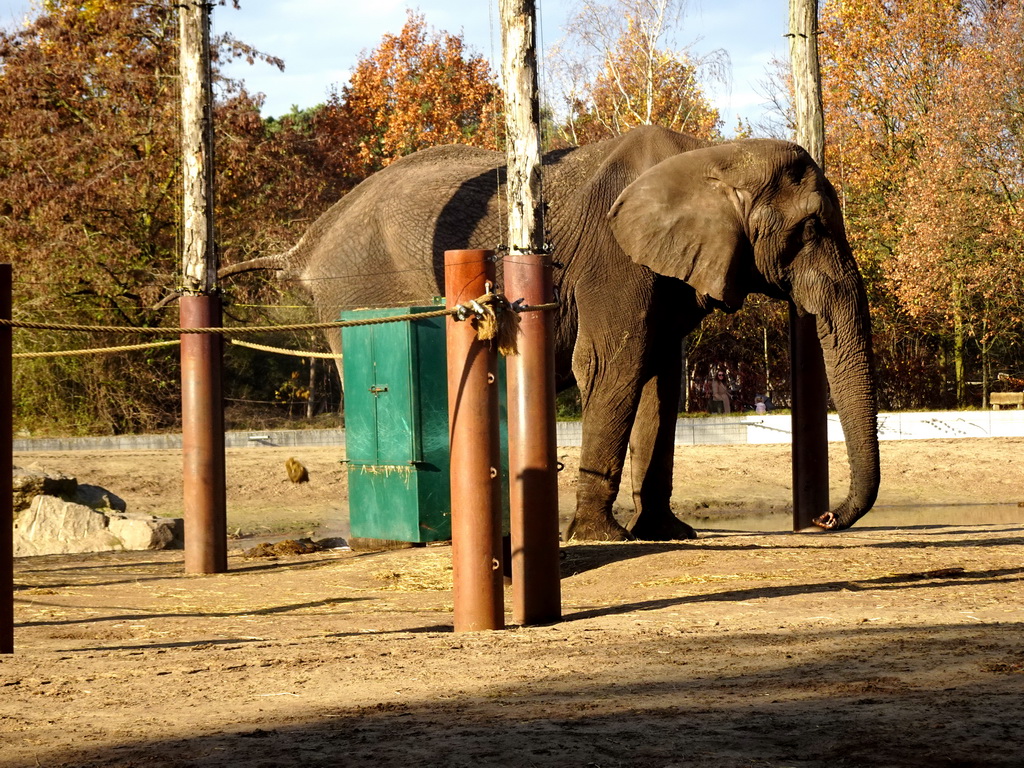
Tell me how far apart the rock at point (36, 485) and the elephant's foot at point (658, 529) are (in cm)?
622

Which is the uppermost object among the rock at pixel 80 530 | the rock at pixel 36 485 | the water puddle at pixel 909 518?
the rock at pixel 36 485

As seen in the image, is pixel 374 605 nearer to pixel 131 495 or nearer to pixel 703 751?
pixel 703 751

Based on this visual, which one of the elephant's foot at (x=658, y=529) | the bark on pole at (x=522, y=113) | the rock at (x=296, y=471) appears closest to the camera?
the bark on pole at (x=522, y=113)

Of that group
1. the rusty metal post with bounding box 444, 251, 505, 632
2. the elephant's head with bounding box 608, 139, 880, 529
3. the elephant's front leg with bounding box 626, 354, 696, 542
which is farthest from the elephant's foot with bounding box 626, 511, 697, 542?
the rusty metal post with bounding box 444, 251, 505, 632

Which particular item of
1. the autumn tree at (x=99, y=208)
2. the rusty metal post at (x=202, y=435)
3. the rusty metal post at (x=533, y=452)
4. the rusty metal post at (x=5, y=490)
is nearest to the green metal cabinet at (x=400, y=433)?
the rusty metal post at (x=202, y=435)

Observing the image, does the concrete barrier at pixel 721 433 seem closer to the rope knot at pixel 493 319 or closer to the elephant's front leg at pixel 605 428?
the elephant's front leg at pixel 605 428

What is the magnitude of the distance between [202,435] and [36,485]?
4501mm

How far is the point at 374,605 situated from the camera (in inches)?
334

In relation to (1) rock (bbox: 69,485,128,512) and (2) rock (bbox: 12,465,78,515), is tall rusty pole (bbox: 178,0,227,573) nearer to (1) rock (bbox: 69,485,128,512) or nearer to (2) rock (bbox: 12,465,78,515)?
(2) rock (bbox: 12,465,78,515)

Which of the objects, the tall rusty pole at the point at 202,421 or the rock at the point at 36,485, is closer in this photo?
the tall rusty pole at the point at 202,421

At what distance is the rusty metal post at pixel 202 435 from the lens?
10289mm

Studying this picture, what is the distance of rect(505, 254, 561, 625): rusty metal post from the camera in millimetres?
7055

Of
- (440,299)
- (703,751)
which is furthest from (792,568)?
(703,751)

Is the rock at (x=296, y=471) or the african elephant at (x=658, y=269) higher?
the african elephant at (x=658, y=269)
